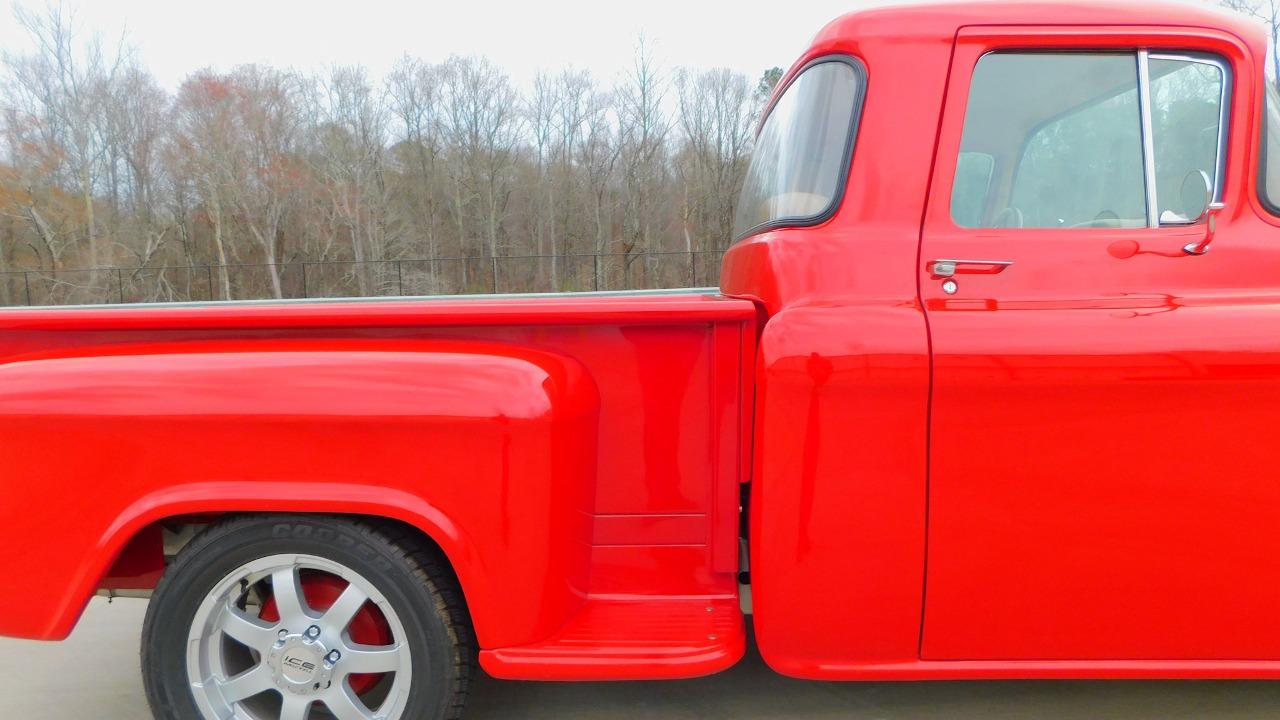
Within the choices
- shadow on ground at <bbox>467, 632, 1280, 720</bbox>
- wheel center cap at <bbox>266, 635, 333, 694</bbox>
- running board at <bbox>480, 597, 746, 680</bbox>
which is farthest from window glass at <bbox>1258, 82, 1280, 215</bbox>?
wheel center cap at <bbox>266, 635, 333, 694</bbox>

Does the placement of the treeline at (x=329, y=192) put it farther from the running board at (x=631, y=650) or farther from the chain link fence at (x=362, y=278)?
the running board at (x=631, y=650)

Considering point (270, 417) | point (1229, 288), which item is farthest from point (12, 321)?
point (1229, 288)

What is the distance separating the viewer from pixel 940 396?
5.42 feet

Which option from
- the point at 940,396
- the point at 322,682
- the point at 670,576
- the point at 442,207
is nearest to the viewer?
the point at 940,396

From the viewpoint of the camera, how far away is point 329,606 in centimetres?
194

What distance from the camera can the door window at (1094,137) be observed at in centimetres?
182

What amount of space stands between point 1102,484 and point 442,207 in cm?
3256

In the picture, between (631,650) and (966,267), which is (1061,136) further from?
(631,650)

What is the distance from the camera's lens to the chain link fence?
28062 mm

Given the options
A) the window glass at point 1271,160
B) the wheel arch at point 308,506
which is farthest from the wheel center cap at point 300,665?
the window glass at point 1271,160

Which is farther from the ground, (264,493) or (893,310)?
(893,310)

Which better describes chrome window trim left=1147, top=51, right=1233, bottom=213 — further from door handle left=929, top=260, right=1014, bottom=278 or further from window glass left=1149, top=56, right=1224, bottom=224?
door handle left=929, top=260, right=1014, bottom=278

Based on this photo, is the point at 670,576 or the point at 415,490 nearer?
the point at 415,490

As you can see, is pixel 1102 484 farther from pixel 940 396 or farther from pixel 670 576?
pixel 670 576
